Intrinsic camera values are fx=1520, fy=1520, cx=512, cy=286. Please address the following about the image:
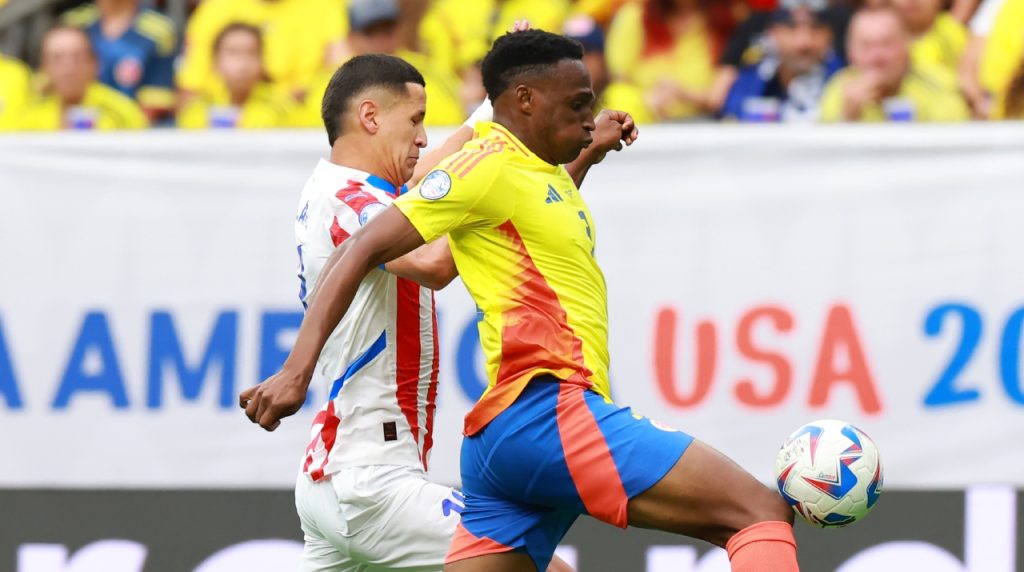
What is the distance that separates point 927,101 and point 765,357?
186 centimetres

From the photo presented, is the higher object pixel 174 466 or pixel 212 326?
pixel 212 326

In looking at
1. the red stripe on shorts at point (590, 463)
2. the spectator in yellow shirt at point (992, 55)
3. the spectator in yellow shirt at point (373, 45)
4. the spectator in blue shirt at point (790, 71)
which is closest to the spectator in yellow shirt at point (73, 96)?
Answer: the spectator in yellow shirt at point (373, 45)

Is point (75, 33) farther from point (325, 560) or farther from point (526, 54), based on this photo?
point (526, 54)

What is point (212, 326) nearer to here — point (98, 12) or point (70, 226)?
point (70, 226)

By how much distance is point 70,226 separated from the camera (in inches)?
265

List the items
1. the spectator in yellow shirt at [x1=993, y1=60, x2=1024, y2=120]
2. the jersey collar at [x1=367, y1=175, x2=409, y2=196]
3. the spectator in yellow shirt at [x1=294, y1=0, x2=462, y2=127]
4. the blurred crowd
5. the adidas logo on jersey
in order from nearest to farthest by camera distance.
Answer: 1. the adidas logo on jersey
2. the jersey collar at [x1=367, y1=175, x2=409, y2=196]
3. the spectator in yellow shirt at [x1=993, y1=60, x2=1024, y2=120]
4. the blurred crowd
5. the spectator in yellow shirt at [x1=294, y1=0, x2=462, y2=127]

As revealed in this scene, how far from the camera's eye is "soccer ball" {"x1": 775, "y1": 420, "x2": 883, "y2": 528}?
156 inches

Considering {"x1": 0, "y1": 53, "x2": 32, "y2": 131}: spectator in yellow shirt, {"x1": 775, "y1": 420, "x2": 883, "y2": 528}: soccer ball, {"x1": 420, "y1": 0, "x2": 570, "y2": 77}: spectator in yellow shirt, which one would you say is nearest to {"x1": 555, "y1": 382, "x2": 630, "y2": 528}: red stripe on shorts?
{"x1": 775, "y1": 420, "x2": 883, "y2": 528}: soccer ball

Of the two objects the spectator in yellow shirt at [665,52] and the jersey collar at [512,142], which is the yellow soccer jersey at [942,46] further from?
the jersey collar at [512,142]

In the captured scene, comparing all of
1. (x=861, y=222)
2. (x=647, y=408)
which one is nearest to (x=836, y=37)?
(x=861, y=222)

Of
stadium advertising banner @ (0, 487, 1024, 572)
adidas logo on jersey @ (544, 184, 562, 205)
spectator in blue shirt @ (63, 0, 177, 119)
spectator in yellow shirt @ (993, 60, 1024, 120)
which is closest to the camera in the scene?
adidas logo on jersey @ (544, 184, 562, 205)

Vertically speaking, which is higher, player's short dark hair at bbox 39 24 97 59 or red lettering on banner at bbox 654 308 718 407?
player's short dark hair at bbox 39 24 97 59

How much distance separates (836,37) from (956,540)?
2888 mm

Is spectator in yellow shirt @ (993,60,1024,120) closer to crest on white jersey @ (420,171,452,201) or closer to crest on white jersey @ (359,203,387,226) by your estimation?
crest on white jersey @ (359,203,387,226)
